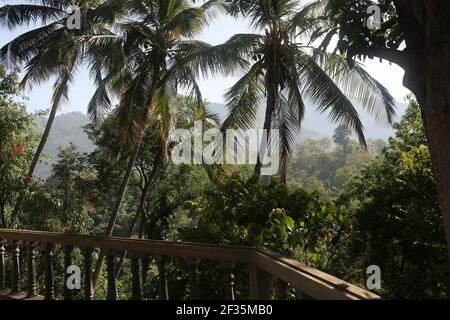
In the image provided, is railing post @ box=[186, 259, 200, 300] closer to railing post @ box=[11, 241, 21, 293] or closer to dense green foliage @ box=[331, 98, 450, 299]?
railing post @ box=[11, 241, 21, 293]

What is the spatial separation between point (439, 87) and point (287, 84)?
6.72 meters

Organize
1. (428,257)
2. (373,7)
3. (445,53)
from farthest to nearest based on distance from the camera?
(428,257), (373,7), (445,53)

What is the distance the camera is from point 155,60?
11219mm

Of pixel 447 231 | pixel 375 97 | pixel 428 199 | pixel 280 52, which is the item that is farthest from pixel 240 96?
pixel 447 231

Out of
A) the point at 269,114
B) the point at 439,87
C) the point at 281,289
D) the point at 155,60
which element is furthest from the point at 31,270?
the point at 155,60

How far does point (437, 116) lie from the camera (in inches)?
125

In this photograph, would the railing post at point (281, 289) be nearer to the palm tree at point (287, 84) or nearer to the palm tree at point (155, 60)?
the palm tree at point (287, 84)

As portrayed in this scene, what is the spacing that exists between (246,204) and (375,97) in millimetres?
5058

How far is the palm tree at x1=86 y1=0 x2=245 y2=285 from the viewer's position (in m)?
9.45

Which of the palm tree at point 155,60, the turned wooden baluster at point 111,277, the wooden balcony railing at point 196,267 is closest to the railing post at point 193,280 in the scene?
the wooden balcony railing at point 196,267

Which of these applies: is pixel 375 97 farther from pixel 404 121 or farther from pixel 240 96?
pixel 240 96

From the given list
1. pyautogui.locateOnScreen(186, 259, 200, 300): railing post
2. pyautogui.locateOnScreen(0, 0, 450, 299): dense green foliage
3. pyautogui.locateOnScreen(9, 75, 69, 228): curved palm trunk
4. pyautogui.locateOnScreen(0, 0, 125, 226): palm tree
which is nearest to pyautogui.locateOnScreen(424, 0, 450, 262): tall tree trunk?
pyautogui.locateOnScreen(0, 0, 450, 299): dense green foliage

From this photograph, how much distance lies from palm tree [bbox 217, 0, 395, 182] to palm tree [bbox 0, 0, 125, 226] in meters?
3.62
